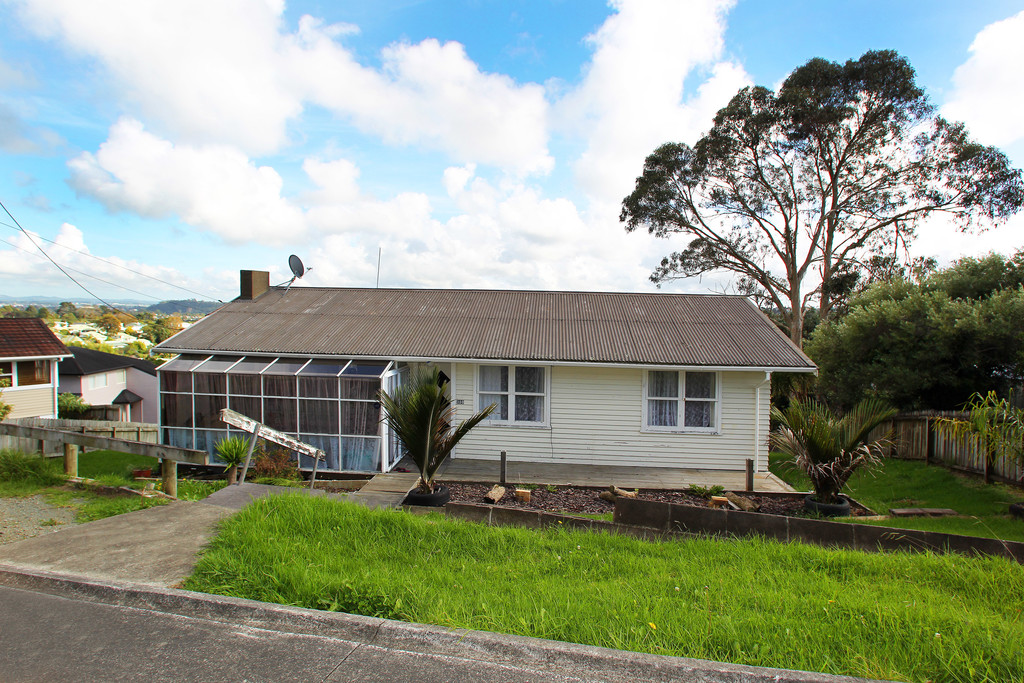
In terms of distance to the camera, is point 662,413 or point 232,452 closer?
point 232,452

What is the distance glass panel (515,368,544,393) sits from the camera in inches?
491

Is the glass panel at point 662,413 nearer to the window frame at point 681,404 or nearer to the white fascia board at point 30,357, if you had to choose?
the window frame at point 681,404

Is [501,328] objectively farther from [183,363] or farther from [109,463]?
[109,463]

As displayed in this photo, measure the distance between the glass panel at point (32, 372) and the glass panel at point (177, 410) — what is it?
49.5 feet

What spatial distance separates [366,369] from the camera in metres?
11.6

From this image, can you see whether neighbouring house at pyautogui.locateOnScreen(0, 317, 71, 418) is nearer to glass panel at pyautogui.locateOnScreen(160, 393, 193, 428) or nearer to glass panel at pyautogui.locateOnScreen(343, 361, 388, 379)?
glass panel at pyautogui.locateOnScreen(160, 393, 193, 428)

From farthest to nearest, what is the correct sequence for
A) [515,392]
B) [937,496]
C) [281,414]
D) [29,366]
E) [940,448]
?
[29,366]
[940,448]
[515,392]
[281,414]
[937,496]

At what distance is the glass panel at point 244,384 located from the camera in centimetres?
1161

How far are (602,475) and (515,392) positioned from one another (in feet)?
8.78

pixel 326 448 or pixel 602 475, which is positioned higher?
pixel 326 448

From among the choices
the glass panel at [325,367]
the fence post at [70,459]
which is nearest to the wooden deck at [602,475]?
the glass panel at [325,367]

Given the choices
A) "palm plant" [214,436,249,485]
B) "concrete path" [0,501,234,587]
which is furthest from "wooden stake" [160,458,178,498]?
"palm plant" [214,436,249,485]

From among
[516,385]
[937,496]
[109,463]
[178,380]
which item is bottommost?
[109,463]

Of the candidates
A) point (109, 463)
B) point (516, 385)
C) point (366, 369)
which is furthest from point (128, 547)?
point (109, 463)
